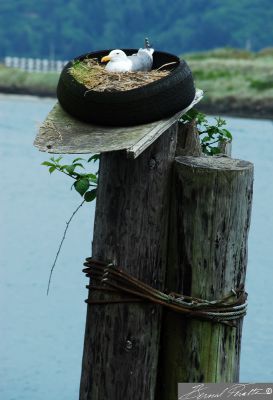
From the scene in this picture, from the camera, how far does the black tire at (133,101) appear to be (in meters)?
2.98

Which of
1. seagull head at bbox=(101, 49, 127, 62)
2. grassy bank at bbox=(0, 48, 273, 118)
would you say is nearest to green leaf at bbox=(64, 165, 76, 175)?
seagull head at bbox=(101, 49, 127, 62)

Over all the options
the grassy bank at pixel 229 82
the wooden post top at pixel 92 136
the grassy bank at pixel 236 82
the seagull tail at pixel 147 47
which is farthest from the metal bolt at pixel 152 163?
the grassy bank at pixel 236 82

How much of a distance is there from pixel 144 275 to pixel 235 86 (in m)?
29.5

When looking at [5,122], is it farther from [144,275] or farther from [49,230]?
[144,275]

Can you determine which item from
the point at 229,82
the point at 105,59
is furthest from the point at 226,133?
the point at 229,82

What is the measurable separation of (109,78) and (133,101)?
177mm

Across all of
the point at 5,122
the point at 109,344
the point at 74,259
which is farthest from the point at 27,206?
the point at 5,122

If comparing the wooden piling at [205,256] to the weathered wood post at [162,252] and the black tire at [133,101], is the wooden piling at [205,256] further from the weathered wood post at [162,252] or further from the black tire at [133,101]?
the black tire at [133,101]

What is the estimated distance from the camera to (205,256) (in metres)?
3.10

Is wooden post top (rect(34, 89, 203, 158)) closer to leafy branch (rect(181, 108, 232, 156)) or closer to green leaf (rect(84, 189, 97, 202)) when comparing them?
green leaf (rect(84, 189, 97, 202))

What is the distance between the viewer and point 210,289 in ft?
10.3

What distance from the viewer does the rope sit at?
122 inches

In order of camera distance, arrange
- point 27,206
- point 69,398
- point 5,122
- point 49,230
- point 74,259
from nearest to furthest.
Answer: point 69,398, point 74,259, point 49,230, point 27,206, point 5,122

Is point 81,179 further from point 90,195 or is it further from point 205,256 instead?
point 205,256
